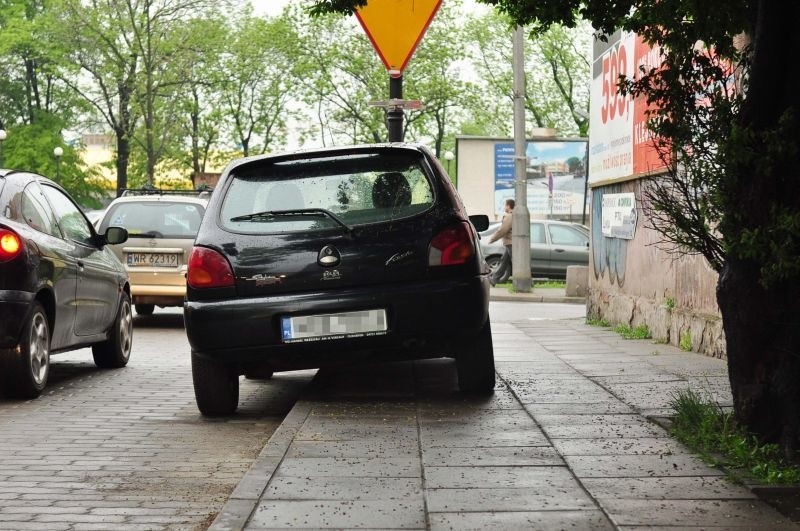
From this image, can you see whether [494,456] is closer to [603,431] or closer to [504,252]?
[603,431]

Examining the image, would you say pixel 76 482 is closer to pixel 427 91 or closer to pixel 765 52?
pixel 765 52

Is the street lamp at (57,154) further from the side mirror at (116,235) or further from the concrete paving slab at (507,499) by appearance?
the concrete paving slab at (507,499)

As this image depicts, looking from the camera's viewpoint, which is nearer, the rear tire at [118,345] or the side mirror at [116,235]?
the side mirror at [116,235]

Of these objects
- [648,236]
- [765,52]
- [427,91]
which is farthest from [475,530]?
[427,91]

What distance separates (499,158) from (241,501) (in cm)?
4503

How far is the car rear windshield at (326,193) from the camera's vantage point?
7609mm

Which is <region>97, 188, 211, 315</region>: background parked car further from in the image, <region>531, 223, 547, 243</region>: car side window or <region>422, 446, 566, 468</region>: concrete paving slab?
<region>531, 223, 547, 243</region>: car side window

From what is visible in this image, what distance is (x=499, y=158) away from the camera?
162 feet

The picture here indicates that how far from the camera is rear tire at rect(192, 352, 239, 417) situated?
25.3 ft

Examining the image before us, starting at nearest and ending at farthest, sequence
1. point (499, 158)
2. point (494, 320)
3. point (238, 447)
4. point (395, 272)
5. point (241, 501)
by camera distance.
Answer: point (241, 501) < point (238, 447) < point (395, 272) < point (494, 320) < point (499, 158)

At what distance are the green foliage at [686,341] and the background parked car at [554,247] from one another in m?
18.1

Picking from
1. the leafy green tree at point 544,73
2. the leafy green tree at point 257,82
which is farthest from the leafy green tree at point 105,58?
the leafy green tree at point 544,73

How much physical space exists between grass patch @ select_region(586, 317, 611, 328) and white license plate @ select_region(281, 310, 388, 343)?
8.49 m

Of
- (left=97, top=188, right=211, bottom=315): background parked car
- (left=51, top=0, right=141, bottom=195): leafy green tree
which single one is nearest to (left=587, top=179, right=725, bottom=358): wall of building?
(left=97, top=188, right=211, bottom=315): background parked car
